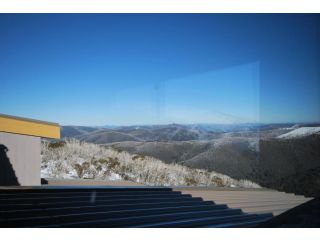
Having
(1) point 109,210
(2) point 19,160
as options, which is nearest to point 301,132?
(1) point 109,210

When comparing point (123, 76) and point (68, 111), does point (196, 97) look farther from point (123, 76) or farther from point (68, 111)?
point (68, 111)

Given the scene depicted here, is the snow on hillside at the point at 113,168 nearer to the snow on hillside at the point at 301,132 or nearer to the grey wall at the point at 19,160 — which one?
the grey wall at the point at 19,160

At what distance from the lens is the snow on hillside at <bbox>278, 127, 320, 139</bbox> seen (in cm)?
743

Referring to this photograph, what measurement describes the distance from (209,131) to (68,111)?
233cm

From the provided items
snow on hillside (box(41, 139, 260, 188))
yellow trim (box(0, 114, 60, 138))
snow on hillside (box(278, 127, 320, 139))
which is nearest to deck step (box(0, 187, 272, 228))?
snow on hillside (box(41, 139, 260, 188))

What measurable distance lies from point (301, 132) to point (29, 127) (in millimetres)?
4312

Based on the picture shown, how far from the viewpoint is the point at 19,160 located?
20.7 feet

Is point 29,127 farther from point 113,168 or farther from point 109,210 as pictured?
point 109,210

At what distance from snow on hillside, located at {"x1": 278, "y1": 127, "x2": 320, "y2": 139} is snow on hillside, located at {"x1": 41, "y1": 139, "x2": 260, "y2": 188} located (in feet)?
3.59

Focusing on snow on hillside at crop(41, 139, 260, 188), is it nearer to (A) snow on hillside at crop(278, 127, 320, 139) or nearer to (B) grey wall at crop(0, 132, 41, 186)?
(B) grey wall at crop(0, 132, 41, 186)
